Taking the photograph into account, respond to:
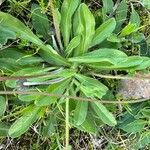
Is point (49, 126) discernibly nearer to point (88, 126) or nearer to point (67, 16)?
point (88, 126)

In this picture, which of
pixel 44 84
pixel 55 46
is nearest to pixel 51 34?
pixel 55 46

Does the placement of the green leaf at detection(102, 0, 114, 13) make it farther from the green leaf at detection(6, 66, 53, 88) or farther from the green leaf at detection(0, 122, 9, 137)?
the green leaf at detection(0, 122, 9, 137)

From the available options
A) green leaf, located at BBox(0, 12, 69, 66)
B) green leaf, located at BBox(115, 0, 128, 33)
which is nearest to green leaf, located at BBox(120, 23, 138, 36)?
green leaf, located at BBox(115, 0, 128, 33)

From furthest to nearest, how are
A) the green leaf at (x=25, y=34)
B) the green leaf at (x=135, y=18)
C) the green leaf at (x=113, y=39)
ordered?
the green leaf at (x=135, y=18), the green leaf at (x=113, y=39), the green leaf at (x=25, y=34)

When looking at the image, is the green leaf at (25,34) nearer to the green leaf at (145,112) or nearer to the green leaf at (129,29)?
the green leaf at (129,29)

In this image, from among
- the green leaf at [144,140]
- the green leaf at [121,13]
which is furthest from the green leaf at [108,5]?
the green leaf at [144,140]

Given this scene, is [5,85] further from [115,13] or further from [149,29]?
[149,29]

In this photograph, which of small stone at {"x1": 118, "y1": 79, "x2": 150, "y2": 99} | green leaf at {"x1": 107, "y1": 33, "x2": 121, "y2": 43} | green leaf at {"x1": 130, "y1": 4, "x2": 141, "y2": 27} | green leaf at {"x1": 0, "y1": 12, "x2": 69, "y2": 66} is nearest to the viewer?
green leaf at {"x1": 0, "y1": 12, "x2": 69, "y2": 66}

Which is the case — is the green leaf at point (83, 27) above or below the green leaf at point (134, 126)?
above
